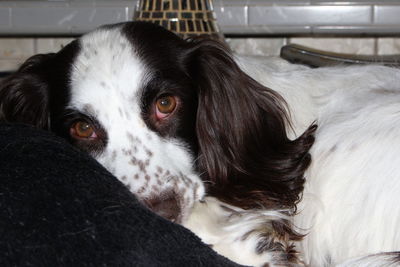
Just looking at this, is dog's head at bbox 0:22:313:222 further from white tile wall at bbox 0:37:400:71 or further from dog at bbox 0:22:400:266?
white tile wall at bbox 0:37:400:71

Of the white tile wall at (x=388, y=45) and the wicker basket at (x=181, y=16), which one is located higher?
the wicker basket at (x=181, y=16)

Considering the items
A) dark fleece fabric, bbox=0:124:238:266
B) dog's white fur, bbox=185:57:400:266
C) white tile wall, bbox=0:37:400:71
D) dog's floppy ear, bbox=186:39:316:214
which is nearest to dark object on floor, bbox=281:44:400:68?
dog's white fur, bbox=185:57:400:266

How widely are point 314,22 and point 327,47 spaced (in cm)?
28

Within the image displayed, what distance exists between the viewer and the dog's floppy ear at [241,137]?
1820mm

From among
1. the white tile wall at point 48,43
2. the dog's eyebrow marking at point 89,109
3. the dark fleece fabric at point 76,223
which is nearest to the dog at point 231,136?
the dog's eyebrow marking at point 89,109

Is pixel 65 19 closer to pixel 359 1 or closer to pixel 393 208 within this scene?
pixel 359 1

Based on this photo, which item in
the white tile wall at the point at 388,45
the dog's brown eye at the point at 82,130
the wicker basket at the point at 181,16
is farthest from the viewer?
the white tile wall at the point at 388,45

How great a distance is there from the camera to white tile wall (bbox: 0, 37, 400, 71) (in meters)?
3.63

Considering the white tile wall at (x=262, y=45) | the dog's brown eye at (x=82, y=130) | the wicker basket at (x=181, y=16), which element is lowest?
the white tile wall at (x=262, y=45)

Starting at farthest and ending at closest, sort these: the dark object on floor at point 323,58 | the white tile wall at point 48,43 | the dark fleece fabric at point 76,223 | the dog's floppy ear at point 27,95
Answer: the white tile wall at point 48,43 → the dark object on floor at point 323,58 → the dog's floppy ear at point 27,95 → the dark fleece fabric at point 76,223

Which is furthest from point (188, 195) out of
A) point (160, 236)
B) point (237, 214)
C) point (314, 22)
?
point (314, 22)

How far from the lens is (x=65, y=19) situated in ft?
11.6

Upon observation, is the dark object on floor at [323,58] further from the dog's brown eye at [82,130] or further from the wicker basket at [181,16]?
the dog's brown eye at [82,130]

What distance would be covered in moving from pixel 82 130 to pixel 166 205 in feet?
1.09
